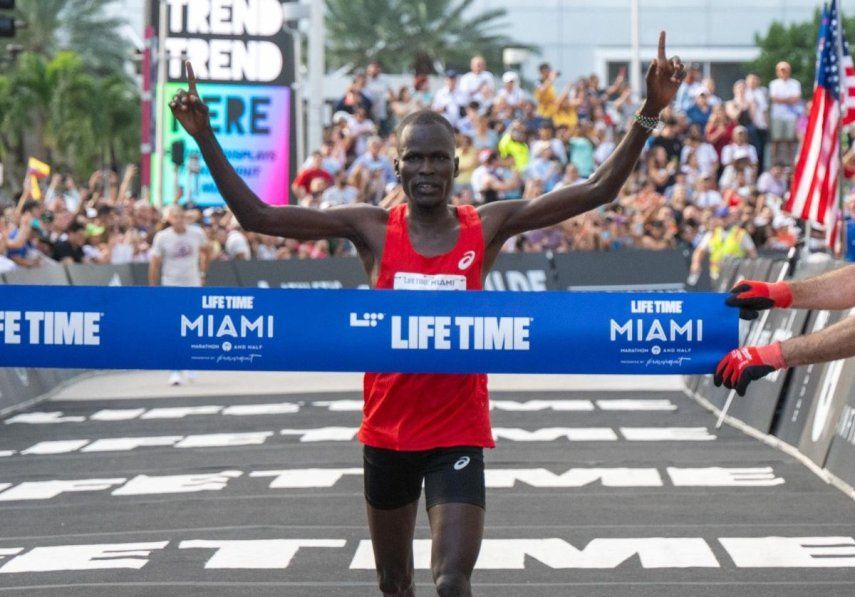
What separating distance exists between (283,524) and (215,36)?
21.0 meters

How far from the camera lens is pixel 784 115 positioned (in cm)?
3056

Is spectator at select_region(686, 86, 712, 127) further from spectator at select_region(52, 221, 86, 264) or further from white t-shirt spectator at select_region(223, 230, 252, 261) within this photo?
spectator at select_region(52, 221, 86, 264)

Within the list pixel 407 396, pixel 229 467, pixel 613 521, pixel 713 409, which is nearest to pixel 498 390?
pixel 713 409

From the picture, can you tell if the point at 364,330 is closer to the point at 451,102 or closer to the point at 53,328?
the point at 53,328

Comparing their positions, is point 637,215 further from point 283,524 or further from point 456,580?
point 456,580

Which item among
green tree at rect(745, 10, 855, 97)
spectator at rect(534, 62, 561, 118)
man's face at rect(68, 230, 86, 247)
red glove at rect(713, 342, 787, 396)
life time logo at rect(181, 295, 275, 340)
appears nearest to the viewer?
red glove at rect(713, 342, 787, 396)

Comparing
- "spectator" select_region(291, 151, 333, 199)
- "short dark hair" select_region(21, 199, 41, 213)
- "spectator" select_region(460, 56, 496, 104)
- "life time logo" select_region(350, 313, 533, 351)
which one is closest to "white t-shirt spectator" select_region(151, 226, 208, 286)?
"short dark hair" select_region(21, 199, 41, 213)

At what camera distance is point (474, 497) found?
5734 millimetres

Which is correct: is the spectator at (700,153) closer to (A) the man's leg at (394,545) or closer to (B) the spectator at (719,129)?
(B) the spectator at (719,129)

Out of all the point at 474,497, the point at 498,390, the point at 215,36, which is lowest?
the point at 498,390

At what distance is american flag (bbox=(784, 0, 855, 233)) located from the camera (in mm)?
17656

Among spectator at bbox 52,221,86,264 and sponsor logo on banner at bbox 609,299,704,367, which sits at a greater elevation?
sponsor logo on banner at bbox 609,299,704,367

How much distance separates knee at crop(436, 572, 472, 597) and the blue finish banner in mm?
996

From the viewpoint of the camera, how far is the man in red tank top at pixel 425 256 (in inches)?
228
